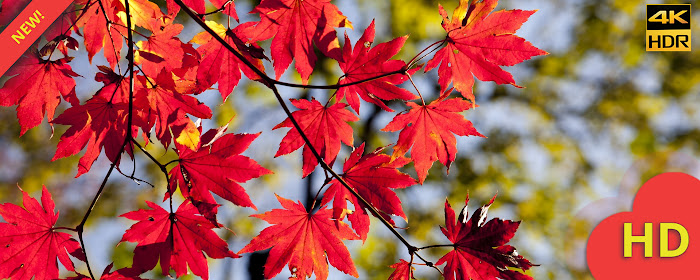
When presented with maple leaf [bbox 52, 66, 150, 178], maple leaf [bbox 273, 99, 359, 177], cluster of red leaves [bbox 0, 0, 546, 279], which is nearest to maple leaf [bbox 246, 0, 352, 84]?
cluster of red leaves [bbox 0, 0, 546, 279]

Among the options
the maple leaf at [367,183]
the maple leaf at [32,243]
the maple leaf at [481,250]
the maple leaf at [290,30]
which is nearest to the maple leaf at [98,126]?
the maple leaf at [32,243]

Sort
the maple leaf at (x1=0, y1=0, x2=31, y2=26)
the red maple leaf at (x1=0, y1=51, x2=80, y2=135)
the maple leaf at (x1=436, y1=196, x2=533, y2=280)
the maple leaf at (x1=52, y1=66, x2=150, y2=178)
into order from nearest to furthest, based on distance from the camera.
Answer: the maple leaf at (x1=436, y1=196, x2=533, y2=280), the maple leaf at (x1=0, y1=0, x2=31, y2=26), the maple leaf at (x1=52, y1=66, x2=150, y2=178), the red maple leaf at (x1=0, y1=51, x2=80, y2=135)

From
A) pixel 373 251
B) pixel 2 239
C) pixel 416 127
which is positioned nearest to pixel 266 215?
pixel 416 127

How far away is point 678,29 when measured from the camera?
6141 mm

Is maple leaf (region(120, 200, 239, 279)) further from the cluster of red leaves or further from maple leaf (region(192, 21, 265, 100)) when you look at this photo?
maple leaf (region(192, 21, 265, 100))

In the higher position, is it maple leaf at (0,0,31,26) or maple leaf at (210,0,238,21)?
maple leaf at (210,0,238,21)

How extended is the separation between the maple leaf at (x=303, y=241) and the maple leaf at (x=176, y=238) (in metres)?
0.12

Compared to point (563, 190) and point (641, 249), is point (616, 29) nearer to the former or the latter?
point (563, 190)

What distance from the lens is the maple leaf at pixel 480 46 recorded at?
0.96 meters

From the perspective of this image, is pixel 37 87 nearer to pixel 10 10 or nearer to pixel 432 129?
pixel 10 10

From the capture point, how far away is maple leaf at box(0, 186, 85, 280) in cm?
109

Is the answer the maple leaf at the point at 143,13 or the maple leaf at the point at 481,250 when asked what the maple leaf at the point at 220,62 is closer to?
the maple leaf at the point at 143,13

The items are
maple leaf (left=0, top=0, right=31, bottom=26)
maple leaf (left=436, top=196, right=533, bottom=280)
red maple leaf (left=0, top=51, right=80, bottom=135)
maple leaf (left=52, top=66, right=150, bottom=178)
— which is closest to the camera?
maple leaf (left=436, top=196, right=533, bottom=280)

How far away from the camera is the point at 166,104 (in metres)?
1.11
